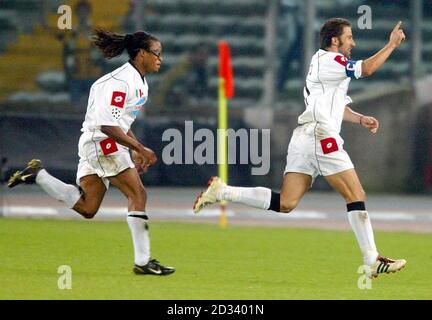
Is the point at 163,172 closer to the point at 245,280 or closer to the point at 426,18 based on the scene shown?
the point at 426,18

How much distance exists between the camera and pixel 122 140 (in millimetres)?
12461

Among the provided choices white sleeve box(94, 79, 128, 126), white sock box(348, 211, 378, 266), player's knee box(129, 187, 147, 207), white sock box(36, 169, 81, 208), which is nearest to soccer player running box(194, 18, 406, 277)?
white sock box(348, 211, 378, 266)

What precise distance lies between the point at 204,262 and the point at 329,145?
7.57 feet

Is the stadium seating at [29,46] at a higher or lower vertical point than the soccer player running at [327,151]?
higher

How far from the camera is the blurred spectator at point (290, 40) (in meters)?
25.2

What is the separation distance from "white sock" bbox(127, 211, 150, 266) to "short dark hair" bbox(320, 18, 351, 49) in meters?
2.28

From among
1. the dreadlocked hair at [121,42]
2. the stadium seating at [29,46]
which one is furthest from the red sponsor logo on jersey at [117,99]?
the stadium seating at [29,46]

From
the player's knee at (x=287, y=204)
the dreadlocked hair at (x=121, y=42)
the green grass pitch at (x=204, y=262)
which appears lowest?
the green grass pitch at (x=204, y=262)

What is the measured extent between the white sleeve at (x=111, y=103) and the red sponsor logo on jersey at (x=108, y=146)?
26 cm

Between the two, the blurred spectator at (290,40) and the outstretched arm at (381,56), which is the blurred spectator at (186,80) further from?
the outstretched arm at (381,56)

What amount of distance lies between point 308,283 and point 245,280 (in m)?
0.57

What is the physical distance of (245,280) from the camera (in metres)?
12.5

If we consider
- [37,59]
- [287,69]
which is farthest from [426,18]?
[37,59]
